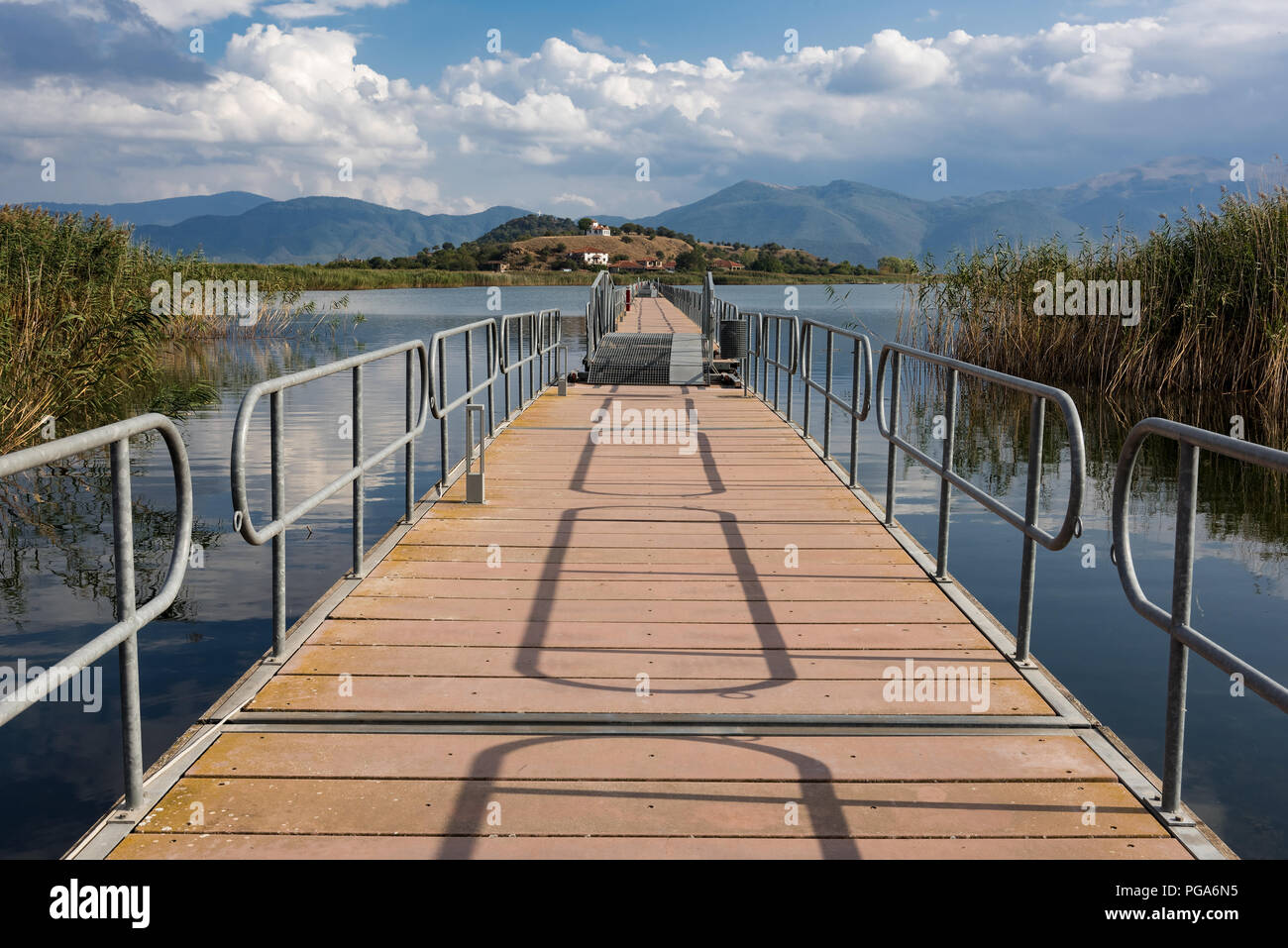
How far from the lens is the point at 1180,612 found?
2938mm

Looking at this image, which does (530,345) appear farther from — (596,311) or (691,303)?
(691,303)

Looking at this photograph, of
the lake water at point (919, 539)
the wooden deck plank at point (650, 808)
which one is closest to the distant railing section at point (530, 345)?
the lake water at point (919, 539)

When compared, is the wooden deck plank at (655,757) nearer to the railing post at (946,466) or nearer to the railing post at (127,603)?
the railing post at (127,603)

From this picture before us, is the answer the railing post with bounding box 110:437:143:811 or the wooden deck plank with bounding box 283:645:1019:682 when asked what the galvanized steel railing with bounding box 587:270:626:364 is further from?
the railing post with bounding box 110:437:143:811

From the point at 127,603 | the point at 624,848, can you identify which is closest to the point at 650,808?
the point at 624,848

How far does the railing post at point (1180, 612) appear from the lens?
289cm

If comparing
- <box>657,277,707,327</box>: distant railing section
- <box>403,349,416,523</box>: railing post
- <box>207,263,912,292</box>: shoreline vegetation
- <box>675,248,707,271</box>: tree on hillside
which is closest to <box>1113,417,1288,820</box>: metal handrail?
<box>403,349,416,523</box>: railing post

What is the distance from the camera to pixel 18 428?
9914mm

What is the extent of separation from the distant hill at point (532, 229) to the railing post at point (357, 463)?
138 metres

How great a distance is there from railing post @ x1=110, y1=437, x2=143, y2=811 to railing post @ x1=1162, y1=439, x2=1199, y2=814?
8.79 feet

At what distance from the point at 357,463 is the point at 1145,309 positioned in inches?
571

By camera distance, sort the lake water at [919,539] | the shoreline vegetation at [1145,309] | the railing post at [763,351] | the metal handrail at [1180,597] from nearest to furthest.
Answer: the metal handrail at [1180,597], the lake water at [919,539], the railing post at [763,351], the shoreline vegetation at [1145,309]

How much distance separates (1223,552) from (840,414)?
10461 mm
